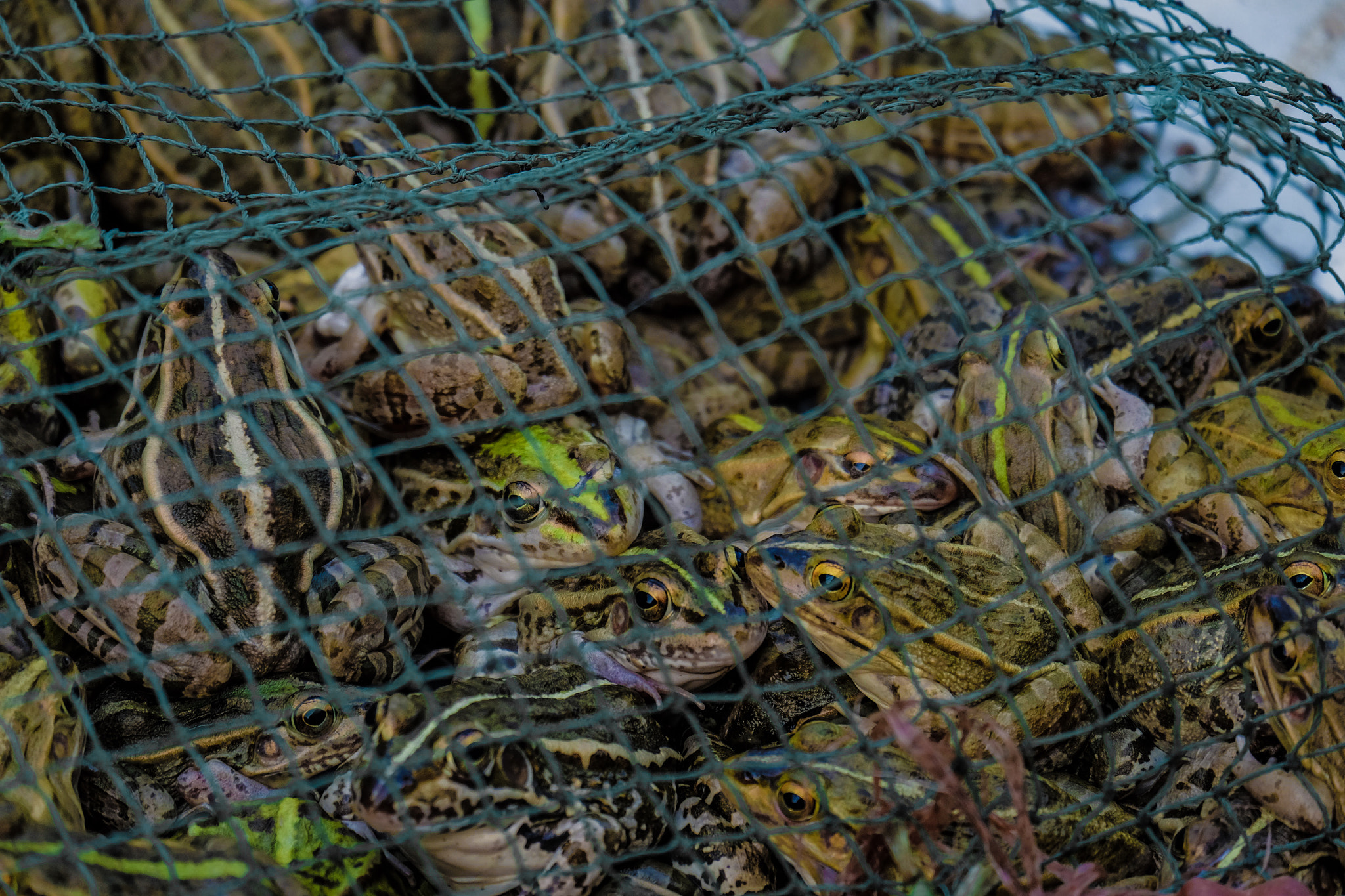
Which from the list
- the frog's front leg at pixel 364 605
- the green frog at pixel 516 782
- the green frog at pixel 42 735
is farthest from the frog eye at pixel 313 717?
the green frog at pixel 42 735

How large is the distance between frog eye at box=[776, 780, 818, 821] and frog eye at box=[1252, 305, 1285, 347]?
6.88ft

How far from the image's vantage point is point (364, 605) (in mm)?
2271

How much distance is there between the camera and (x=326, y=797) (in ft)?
7.06

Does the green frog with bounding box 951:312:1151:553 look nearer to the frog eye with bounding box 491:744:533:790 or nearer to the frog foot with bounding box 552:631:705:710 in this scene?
the frog foot with bounding box 552:631:705:710

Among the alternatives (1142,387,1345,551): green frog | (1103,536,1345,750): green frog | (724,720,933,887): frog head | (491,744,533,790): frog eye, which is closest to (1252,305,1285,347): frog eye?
(1142,387,1345,551): green frog

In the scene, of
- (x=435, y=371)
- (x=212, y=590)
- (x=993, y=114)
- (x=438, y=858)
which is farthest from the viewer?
(x=993, y=114)

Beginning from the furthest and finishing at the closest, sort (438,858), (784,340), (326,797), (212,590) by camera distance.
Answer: (784,340), (212,590), (326,797), (438,858)

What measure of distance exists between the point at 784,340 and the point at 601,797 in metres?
2.02

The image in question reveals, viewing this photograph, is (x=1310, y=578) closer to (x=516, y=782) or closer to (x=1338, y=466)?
(x=1338, y=466)

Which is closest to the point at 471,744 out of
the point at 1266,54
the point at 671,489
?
the point at 671,489

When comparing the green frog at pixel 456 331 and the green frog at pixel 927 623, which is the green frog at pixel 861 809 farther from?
the green frog at pixel 456 331

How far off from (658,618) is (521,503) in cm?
54

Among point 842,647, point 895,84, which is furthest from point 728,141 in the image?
point 842,647

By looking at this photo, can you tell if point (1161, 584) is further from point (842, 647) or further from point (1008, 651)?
point (842, 647)
